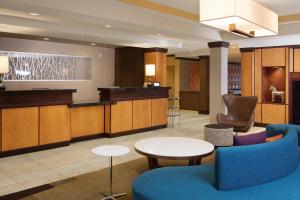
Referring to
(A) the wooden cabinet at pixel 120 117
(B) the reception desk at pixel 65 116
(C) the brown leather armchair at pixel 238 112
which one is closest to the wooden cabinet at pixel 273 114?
(C) the brown leather armchair at pixel 238 112

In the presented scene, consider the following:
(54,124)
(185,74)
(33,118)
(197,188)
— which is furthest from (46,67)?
(197,188)

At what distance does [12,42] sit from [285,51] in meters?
7.74

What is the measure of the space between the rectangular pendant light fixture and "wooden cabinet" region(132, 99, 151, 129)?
3873mm

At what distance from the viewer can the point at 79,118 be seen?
21.9 ft

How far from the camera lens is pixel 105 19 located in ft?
15.7

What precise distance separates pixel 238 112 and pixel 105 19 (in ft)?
13.6

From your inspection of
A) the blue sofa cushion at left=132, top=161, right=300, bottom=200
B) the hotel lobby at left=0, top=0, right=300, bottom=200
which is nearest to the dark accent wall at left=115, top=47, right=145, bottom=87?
the hotel lobby at left=0, top=0, right=300, bottom=200

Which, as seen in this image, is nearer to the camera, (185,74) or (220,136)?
(220,136)

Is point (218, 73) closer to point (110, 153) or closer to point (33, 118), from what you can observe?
point (33, 118)

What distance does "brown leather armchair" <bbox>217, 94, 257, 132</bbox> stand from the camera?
22.4ft

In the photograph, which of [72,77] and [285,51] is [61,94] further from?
[285,51]

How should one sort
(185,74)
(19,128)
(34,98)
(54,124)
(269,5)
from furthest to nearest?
(185,74) → (54,124) → (34,98) → (19,128) → (269,5)

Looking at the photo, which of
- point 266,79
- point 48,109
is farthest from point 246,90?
point 48,109

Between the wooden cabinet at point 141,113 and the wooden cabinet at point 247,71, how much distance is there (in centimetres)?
318
